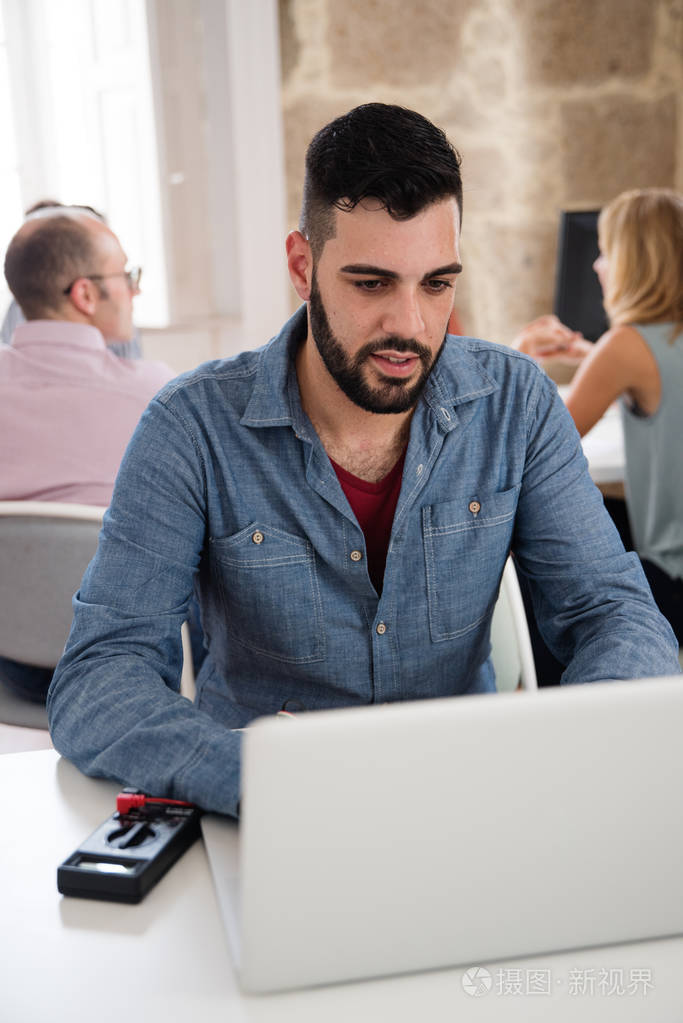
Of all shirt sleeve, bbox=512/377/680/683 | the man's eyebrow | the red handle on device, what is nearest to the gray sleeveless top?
shirt sleeve, bbox=512/377/680/683

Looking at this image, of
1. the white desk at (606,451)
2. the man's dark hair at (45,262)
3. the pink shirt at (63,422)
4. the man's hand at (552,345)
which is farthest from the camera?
the man's hand at (552,345)

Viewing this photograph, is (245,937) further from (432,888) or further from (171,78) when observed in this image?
(171,78)

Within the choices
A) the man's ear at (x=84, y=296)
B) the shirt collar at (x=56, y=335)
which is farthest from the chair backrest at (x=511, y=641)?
the man's ear at (x=84, y=296)

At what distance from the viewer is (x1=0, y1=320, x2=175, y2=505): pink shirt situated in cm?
197

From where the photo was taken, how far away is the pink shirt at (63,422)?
1.97 meters

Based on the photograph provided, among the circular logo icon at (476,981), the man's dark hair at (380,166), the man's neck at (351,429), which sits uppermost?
the man's dark hair at (380,166)

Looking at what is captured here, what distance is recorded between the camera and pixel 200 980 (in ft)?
2.32

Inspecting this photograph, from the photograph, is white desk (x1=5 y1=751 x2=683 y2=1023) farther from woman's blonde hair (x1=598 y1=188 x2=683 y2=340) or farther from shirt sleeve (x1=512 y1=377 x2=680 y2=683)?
woman's blonde hair (x1=598 y1=188 x2=683 y2=340)

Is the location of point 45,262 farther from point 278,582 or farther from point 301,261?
point 278,582

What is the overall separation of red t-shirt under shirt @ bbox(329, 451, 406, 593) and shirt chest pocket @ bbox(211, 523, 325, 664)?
0.33 feet

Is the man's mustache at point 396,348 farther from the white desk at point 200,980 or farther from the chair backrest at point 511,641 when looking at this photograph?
the white desk at point 200,980

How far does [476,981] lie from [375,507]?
0.73 m

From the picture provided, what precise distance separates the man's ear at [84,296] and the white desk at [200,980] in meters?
1.66

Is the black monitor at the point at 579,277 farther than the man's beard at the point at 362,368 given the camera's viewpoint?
Yes
